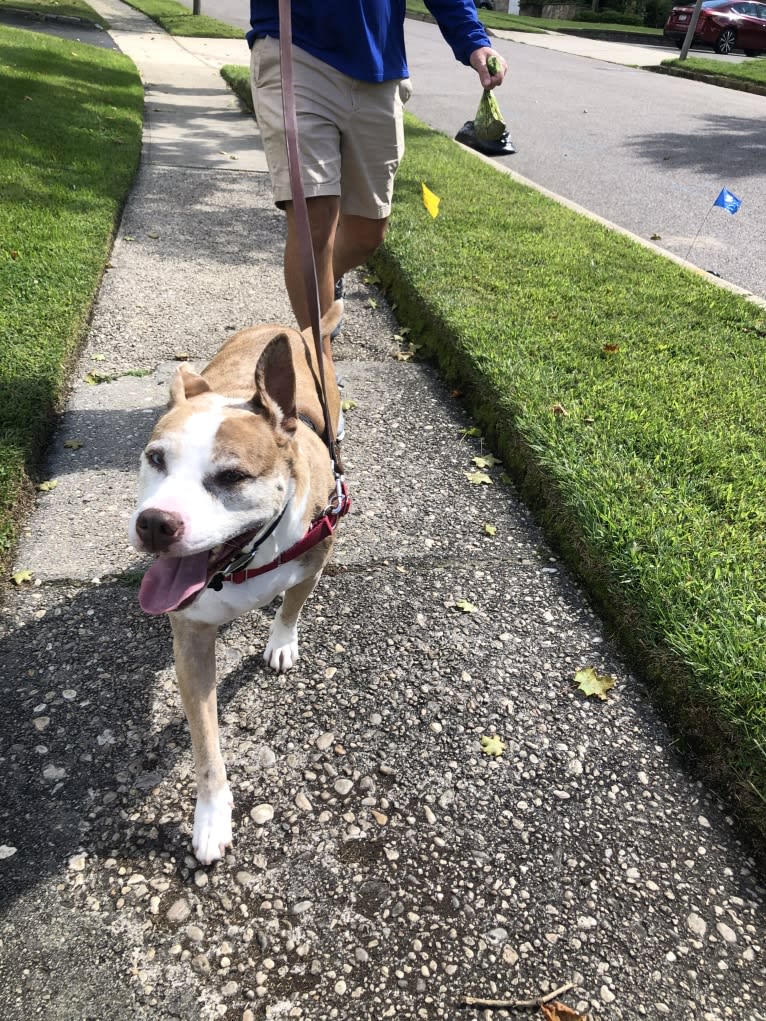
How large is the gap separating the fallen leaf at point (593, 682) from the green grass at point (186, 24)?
72.0 feet

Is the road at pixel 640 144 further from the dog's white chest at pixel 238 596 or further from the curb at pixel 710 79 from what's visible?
the dog's white chest at pixel 238 596

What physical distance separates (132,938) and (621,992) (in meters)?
1.30

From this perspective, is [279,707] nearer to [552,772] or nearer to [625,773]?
[552,772]

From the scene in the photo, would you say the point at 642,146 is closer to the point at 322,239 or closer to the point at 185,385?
the point at 322,239

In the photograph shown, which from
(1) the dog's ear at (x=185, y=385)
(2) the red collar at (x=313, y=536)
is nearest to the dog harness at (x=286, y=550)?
(2) the red collar at (x=313, y=536)

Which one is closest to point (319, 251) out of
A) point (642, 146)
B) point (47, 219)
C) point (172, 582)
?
point (172, 582)

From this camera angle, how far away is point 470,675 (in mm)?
2842

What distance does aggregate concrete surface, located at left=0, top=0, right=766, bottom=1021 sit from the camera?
6.34ft

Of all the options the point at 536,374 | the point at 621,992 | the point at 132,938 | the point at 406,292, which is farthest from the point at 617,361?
the point at 132,938

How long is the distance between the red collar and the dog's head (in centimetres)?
19

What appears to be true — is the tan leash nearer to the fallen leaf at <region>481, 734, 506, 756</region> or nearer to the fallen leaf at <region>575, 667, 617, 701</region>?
the fallen leaf at <region>481, 734, 506, 756</region>

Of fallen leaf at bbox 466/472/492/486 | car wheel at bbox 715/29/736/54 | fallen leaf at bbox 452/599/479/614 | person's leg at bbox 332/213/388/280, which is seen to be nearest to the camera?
fallen leaf at bbox 452/599/479/614

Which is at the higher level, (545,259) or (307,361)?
(307,361)

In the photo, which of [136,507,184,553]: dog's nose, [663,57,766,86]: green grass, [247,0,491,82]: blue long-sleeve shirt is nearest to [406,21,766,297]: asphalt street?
[663,57,766,86]: green grass
